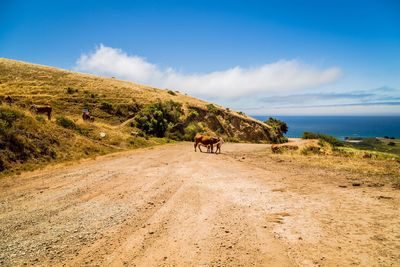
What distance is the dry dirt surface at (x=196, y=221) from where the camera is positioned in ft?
19.4

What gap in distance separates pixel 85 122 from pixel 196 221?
21.4m

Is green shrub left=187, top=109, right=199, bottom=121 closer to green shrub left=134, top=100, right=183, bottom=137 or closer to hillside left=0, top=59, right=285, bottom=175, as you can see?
hillside left=0, top=59, right=285, bottom=175

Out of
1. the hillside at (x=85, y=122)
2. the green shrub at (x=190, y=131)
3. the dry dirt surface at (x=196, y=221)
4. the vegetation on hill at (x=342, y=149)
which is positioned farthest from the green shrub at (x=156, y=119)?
the dry dirt surface at (x=196, y=221)

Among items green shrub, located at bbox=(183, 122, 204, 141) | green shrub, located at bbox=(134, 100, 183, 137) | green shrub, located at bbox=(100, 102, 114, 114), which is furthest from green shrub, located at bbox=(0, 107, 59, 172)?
green shrub, located at bbox=(183, 122, 204, 141)

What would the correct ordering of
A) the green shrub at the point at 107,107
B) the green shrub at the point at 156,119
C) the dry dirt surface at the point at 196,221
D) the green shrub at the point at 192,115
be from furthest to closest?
the green shrub at the point at 192,115 → the green shrub at the point at 107,107 → the green shrub at the point at 156,119 → the dry dirt surface at the point at 196,221

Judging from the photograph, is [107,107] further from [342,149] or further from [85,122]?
[342,149]

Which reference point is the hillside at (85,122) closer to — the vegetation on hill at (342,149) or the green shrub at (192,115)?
the green shrub at (192,115)

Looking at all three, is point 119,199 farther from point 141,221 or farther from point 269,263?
point 269,263

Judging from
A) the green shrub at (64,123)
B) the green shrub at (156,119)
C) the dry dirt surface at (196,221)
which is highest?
the green shrub at (156,119)

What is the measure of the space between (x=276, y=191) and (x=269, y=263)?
513 centimetres

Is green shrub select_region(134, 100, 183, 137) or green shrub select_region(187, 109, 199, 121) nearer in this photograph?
green shrub select_region(134, 100, 183, 137)

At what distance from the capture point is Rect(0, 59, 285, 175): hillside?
16203mm

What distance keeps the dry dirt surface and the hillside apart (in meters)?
3.87

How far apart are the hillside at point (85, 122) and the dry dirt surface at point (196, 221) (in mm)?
3866
